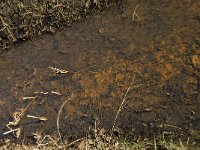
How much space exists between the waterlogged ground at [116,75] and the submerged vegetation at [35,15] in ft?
0.32

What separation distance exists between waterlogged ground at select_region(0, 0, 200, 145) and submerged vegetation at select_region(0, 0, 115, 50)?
97mm

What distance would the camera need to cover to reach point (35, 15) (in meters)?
2.95

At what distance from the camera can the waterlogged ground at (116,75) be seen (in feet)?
7.13

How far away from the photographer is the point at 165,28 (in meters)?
2.44

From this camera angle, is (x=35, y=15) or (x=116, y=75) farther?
(x=35, y=15)

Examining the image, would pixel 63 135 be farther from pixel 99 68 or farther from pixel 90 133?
pixel 99 68

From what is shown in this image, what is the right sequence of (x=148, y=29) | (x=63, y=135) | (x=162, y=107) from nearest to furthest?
(x=162, y=107) < (x=63, y=135) < (x=148, y=29)

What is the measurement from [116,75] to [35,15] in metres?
0.89

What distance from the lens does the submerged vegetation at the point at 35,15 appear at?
287 cm

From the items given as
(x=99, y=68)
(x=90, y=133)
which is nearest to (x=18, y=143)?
(x=90, y=133)

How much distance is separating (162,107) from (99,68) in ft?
1.58

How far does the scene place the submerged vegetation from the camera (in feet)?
9.41

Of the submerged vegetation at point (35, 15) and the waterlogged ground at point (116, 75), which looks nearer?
the waterlogged ground at point (116, 75)

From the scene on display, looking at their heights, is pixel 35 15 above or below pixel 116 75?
above
